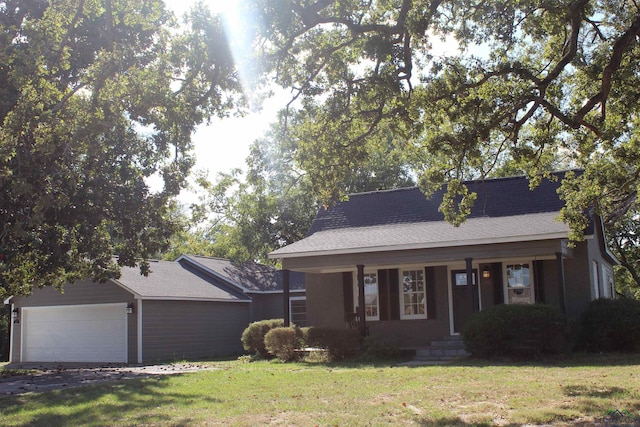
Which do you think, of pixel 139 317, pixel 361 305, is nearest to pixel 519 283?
pixel 361 305

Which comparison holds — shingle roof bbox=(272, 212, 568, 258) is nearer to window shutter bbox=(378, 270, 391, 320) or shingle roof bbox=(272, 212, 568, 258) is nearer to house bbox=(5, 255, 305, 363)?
window shutter bbox=(378, 270, 391, 320)

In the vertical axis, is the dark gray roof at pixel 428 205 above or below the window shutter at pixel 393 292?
above

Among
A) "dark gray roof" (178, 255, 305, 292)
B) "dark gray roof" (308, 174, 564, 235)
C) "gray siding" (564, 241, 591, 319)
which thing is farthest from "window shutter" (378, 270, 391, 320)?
"dark gray roof" (178, 255, 305, 292)

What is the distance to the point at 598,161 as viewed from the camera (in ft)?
54.2

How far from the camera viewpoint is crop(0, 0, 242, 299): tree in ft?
33.3

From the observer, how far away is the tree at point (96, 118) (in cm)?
1014

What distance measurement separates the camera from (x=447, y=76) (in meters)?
12.0

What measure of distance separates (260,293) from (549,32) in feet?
58.8

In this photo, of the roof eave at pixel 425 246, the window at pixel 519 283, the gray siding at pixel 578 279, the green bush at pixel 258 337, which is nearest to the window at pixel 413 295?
the roof eave at pixel 425 246

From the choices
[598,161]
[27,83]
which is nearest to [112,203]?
[27,83]

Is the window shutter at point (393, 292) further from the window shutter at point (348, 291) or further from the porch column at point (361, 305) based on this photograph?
the porch column at point (361, 305)

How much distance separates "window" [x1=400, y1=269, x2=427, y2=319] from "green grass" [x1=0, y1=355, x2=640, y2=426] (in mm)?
5332

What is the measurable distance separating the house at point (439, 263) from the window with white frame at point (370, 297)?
0.03m

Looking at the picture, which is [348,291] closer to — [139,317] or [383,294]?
[383,294]
